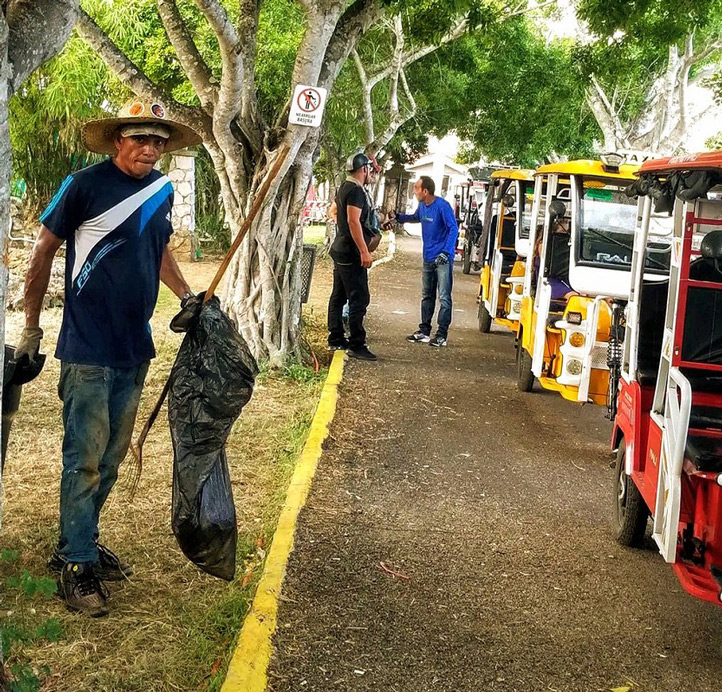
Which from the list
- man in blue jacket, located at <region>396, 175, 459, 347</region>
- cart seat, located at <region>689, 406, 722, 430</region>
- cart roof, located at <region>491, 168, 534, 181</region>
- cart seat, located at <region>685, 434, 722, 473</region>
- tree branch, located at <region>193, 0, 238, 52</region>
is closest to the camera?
cart seat, located at <region>685, 434, 722, 473</region>

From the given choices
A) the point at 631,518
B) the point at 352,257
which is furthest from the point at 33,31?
the point at 352,257

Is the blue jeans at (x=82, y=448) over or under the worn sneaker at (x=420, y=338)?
over

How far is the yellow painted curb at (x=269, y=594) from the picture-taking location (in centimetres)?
375

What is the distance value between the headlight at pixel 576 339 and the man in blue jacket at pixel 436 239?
11.8ft

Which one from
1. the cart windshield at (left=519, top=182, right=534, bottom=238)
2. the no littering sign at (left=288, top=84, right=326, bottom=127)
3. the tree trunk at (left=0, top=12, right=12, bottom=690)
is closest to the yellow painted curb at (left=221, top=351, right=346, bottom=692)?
the tree trunk at (left=0, top=12, right=12, bottom=690)

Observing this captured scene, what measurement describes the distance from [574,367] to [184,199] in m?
15.3

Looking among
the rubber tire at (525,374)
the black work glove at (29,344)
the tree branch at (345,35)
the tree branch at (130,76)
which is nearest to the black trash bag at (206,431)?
the black work glove at (29,344)

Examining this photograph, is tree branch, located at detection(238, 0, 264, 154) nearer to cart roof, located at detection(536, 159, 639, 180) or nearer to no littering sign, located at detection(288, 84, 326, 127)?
no littering sign, located at detection(288, 84, 326, 127)

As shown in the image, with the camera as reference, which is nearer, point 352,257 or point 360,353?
point 352,257

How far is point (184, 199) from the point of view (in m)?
21.4

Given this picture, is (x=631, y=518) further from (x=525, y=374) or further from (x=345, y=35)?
(x=345, y=35)

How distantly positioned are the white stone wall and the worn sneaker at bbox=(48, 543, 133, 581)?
16.7 meters

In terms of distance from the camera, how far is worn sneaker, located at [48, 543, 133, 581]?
4.45 metres

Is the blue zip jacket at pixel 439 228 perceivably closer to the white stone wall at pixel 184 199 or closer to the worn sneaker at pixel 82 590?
the worn sneaker at pixel 82 590
